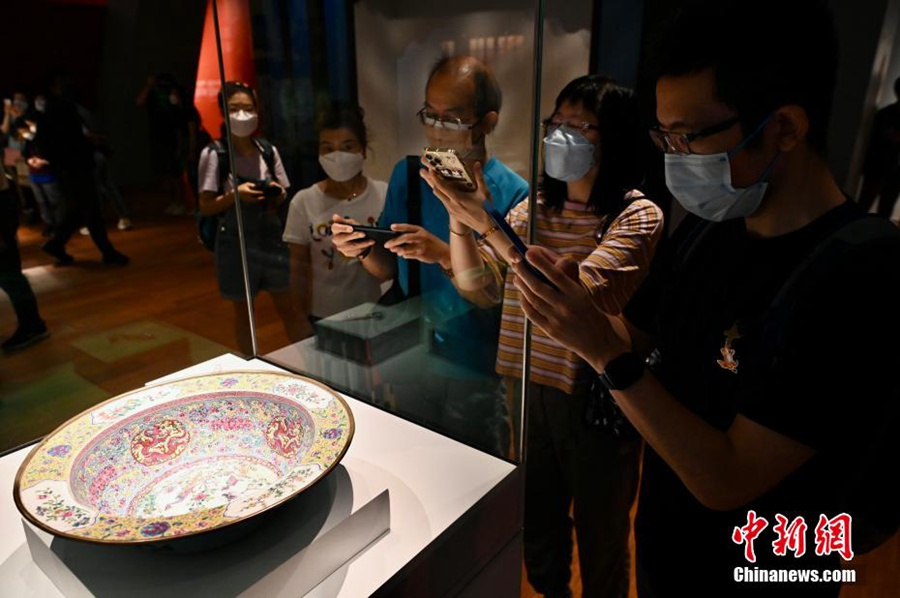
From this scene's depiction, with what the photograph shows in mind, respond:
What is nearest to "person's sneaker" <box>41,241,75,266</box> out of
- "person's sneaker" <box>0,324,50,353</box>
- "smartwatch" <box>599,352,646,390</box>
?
"person's sneaker" <box>0,324,50,353</box>

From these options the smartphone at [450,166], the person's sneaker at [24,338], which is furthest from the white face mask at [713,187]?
the person's sneaker at [24,338]

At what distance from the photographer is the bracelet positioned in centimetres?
79

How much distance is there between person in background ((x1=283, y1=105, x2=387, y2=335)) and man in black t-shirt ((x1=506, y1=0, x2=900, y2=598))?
32 centimetres

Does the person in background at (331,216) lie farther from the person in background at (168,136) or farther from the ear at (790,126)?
the person in background at (168,136)

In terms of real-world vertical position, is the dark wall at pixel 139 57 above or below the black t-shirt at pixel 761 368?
above

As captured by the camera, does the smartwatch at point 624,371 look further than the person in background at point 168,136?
No

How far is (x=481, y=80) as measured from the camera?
29.2 inches

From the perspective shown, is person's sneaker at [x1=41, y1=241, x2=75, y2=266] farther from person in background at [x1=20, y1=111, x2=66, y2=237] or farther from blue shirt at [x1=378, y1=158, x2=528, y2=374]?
blue shirt at [x1=378, y1=158, x2=528, y2=374]

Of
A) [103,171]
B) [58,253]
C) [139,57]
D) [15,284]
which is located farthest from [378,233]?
[15,284]

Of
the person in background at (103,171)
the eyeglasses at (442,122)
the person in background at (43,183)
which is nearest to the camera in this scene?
the eyeglasses at (442,122)

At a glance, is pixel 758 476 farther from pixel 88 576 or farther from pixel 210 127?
pixel 210 127

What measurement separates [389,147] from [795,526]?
0.70 m

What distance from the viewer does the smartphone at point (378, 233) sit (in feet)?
2.89

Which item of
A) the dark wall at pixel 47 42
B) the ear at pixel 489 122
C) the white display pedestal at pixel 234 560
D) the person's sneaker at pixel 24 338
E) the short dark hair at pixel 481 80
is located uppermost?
the dark wall at pixel 47 42
